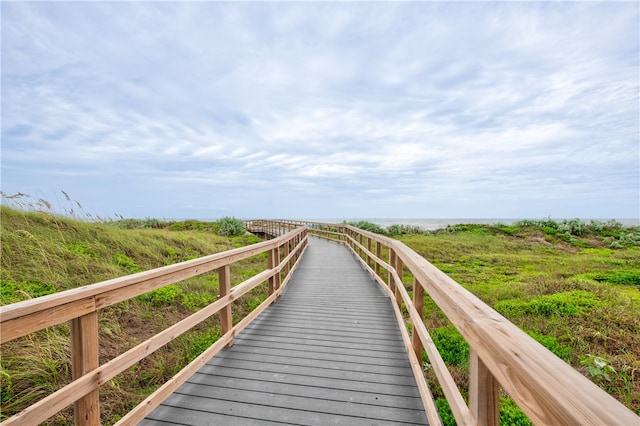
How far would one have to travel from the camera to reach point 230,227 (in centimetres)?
1944

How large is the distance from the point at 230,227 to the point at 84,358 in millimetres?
18313

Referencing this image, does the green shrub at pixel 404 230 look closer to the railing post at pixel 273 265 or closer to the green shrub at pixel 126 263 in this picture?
the railing post at pixel 273 265

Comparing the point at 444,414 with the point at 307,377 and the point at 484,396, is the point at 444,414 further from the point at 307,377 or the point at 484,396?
the point at 484,396

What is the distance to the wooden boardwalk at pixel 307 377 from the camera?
2332 millimetres

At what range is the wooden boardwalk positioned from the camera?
2332 millimetres

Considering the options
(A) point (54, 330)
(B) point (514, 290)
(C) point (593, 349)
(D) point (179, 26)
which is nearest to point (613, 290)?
(B) point (514, 290)

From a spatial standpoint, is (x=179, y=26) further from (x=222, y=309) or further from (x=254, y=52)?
(x=222, y=309)

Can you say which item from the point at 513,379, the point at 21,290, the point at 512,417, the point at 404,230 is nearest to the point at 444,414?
the point at 512,417

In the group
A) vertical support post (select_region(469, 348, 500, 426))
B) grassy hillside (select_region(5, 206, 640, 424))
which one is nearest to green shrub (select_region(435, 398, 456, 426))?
grassy hillside (select_region(5, 206, 640, 424))

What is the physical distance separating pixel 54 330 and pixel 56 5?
23.6 ft

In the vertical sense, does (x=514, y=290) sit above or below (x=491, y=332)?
below

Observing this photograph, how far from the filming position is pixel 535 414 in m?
0.82

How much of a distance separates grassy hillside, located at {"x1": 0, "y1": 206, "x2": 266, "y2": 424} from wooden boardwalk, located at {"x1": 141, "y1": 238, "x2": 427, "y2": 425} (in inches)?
29.8

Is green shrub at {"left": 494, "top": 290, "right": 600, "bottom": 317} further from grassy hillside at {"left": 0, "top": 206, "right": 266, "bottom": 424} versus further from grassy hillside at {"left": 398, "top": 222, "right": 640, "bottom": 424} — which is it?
grassy hillside at {"left": 0, "top": 206, "right": 266, "bottom": 424}
